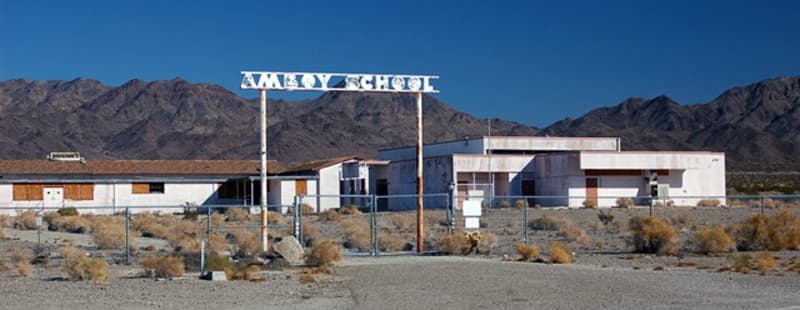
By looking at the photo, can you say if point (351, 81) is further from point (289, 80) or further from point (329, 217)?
point (329, 217)

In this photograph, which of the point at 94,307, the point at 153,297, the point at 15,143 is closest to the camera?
the point at 94,307

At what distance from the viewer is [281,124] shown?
189m

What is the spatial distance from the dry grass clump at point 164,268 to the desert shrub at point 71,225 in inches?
979

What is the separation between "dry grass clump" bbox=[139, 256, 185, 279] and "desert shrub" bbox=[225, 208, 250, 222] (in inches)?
1285

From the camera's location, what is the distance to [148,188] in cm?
7400

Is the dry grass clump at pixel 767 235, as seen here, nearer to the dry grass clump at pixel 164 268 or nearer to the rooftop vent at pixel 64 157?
the dry grass clump at pixel 164 268

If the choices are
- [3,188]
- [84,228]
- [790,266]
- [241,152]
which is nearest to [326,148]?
[241,152]

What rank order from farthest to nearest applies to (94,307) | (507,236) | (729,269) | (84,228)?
(84,228), (507,236), (729,269), (94,307)

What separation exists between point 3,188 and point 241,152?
103 m

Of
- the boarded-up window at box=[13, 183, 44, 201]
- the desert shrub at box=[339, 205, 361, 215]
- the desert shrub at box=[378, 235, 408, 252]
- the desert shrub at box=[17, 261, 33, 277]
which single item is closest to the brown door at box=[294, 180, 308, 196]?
the desert shrub at box=[339, 205, 361, 215]

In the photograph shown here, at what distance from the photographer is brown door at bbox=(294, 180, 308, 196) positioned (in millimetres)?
74625

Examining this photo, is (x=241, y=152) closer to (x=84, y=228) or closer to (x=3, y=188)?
(x=3, y=188)

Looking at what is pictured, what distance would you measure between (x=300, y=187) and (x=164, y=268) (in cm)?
4707

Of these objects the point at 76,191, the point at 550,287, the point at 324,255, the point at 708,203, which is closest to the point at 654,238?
the point at 324,255
